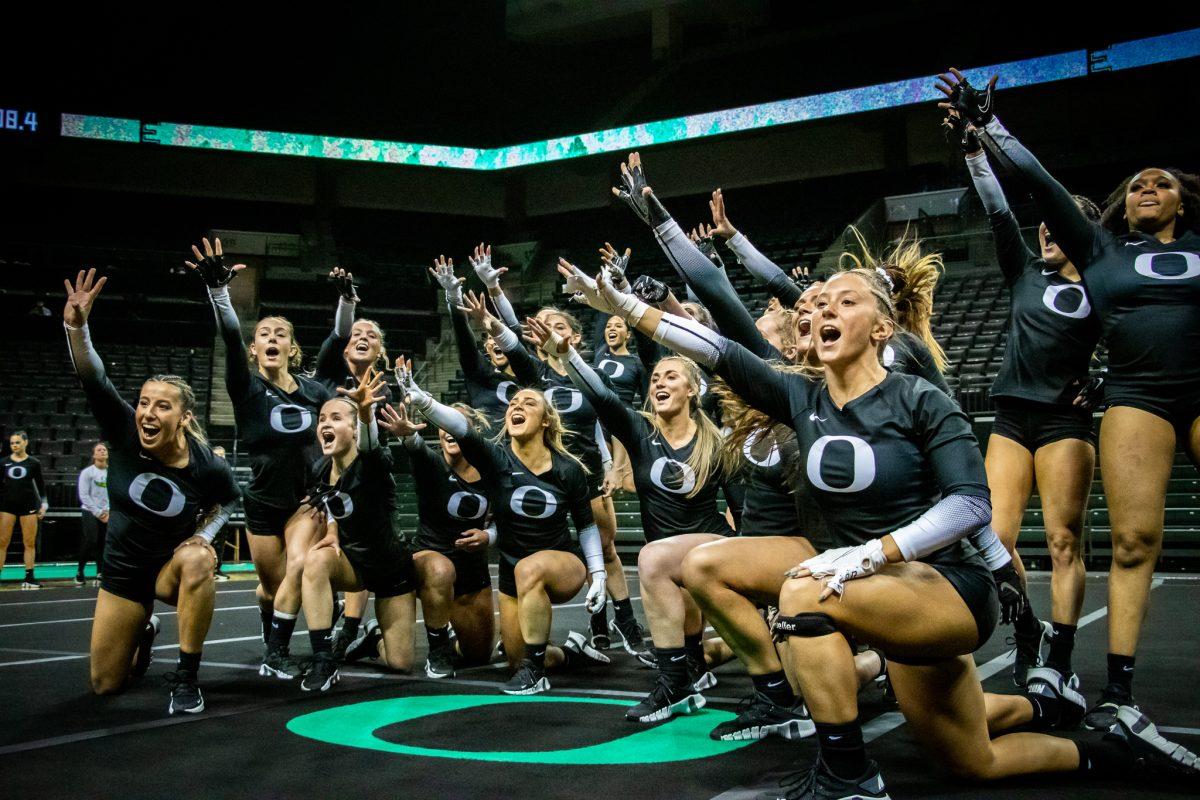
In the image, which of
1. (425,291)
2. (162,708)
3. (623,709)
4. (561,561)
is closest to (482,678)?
(561,561)

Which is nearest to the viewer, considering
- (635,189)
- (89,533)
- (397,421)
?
(635,189)

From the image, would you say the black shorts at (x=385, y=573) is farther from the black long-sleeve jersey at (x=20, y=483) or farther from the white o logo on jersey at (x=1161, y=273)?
the black long-sleeve jersey at (x=20, y=483)

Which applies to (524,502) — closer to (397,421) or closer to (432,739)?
(397,421)

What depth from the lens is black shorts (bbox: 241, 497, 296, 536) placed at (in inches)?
206

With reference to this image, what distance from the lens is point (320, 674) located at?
4277 mm

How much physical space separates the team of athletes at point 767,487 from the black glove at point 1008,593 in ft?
0.04

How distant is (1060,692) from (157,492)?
12.4 ft

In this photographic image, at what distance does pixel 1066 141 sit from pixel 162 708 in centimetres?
1978

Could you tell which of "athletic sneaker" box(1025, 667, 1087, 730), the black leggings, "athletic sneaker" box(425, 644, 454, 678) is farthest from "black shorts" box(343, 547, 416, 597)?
the black leggings

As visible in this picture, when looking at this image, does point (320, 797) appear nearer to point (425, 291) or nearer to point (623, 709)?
point (623, 709)

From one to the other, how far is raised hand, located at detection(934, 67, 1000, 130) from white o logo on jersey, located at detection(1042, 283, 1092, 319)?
0.76m

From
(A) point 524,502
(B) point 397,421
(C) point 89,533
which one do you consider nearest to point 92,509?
(C) point 89,533

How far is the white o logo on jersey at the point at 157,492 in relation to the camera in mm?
4230

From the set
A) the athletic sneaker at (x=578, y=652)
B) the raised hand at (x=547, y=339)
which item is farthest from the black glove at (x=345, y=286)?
the athletic sneaker at (x=578, y=652)
